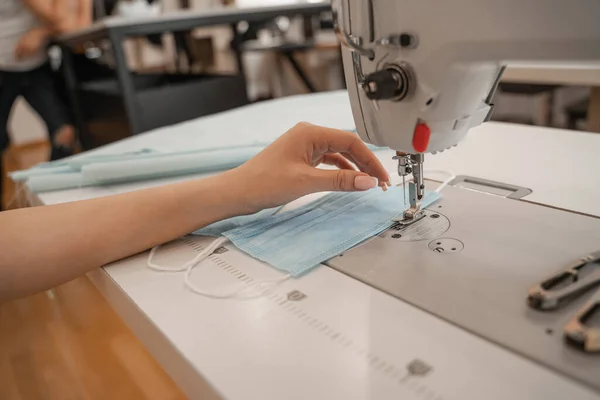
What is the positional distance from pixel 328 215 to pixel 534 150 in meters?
0.43

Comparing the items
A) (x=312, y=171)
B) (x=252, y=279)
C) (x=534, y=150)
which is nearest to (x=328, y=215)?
(x=312, y=171)

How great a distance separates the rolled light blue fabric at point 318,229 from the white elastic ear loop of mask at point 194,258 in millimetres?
17

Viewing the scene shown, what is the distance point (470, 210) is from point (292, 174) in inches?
9.2

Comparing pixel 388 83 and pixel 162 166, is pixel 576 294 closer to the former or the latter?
pixel 388 83

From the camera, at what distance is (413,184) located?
62 cm

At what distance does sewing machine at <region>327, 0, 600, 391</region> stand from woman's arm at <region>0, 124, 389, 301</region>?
0.25 feet

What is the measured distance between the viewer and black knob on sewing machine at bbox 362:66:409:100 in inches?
20.5

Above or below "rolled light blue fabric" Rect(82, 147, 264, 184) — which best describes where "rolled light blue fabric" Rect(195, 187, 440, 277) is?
below

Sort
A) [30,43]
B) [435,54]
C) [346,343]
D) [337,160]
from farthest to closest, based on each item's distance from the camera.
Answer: [30,43], [337,160], [435,54], [346,343]

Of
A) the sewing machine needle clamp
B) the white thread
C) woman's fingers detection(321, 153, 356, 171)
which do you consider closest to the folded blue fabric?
woman's fingers detection(321, 153, 356, 171)

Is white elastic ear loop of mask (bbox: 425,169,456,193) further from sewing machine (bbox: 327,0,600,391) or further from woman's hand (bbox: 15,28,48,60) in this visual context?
woman's hand (bbox: 15,28,48,60)

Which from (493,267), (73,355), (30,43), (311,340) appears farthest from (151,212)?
(30,43)

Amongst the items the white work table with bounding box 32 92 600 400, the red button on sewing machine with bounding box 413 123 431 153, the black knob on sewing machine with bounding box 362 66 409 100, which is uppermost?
the black knob on sewing machine with bounding box 362 66 409 100

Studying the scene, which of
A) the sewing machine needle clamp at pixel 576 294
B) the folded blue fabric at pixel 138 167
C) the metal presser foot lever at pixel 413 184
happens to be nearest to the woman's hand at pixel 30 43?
the folded blue fabric at pixel 138 167
